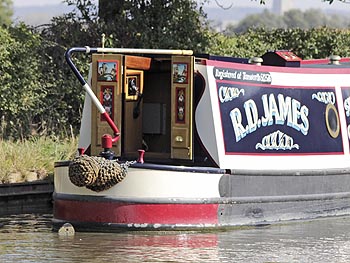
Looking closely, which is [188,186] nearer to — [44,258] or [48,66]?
[44,258]

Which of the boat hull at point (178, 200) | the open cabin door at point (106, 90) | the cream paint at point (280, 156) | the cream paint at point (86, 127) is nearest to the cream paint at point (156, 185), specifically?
the boat hull at point (178, 200)

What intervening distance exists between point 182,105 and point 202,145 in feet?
1.91

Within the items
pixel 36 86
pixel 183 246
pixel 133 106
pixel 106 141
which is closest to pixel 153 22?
pixel 36 86

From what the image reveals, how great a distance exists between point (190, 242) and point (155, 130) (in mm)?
2182

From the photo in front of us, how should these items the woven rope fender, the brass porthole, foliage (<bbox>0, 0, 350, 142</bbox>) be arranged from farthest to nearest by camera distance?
foliage (<bbox>0, 0, 350, 142</bbox>) < the brass porthole < the woven rope fender

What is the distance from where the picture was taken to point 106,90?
15000 mm

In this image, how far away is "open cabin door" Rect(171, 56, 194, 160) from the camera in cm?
1472

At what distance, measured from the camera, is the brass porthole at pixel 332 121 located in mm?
16281

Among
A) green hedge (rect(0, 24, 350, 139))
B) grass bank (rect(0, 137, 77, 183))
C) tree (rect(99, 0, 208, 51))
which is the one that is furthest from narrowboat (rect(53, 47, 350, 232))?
tree (rect(99, 0, 208, 51))

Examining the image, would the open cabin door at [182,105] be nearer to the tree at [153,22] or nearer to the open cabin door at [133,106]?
the open cabin door at [133,106]

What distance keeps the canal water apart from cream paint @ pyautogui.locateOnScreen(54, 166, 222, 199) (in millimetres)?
487

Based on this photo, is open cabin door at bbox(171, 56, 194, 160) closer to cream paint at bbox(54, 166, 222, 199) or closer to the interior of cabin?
the interior of cabin

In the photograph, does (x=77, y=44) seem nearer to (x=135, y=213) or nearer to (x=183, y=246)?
(x=135, y=213)

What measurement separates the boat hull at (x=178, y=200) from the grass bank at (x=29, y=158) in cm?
290
